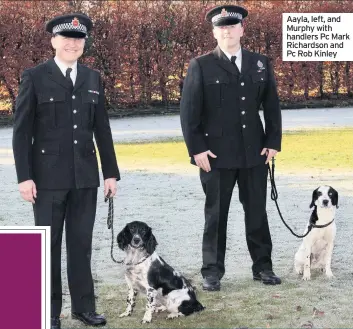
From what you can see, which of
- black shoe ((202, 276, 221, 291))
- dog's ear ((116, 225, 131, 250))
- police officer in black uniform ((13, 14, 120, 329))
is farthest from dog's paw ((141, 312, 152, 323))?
black shoe ((202, 276, 221, 291))

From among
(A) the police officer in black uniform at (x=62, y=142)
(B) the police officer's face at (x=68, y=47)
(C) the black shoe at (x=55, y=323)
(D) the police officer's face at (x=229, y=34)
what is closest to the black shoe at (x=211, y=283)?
(A) the police officer in black uniform at (x=62, y=142)

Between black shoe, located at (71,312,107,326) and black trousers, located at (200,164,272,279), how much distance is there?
53.8 inches

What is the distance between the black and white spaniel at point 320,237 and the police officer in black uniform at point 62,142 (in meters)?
2.30

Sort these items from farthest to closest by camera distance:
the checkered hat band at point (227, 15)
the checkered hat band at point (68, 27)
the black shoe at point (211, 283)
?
the black shoe at point (211, 283) < the checkered hat band at point (227, 15) < the checkered hat band at point (68, 27)

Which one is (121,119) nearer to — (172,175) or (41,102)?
(172,175)

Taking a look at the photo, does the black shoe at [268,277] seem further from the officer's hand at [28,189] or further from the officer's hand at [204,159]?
the officer's hand at [28,189]

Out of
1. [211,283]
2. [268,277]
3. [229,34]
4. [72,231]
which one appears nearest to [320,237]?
[268,277]

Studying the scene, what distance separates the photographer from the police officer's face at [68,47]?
19.6 feet

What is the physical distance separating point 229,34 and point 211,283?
1993 millimetres

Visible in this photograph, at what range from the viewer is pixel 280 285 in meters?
7.50

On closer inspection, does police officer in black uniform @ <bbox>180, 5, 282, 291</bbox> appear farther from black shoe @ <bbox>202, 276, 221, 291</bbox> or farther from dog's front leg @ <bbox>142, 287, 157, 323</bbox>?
dog's front leg @ <bbox>142, 287, 157, 323</bbox>

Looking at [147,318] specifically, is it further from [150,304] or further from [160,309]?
[160,309]

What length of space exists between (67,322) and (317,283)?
2292 millimetres

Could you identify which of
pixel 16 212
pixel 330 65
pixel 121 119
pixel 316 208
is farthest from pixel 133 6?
pixel 316 208
